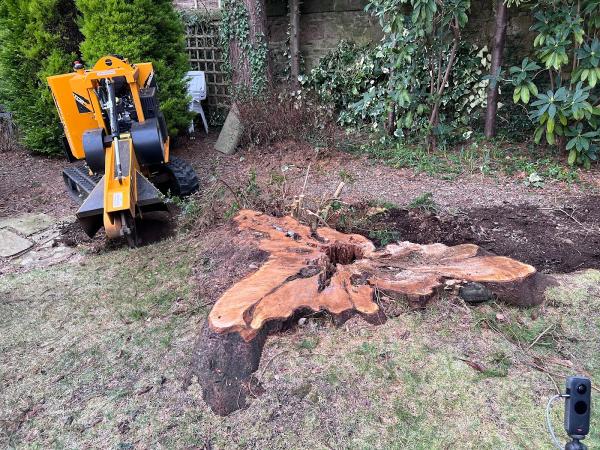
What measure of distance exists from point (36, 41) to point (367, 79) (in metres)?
4.37

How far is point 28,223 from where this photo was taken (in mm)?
4613

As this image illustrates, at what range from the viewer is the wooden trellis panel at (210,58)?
7.76 meters

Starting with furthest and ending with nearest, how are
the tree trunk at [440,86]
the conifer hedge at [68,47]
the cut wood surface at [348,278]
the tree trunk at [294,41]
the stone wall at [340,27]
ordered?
the tree trunk at [294,41] < the conifer hedge at [68,47] < the stone wall at [340,27] < the tree trunk at [440,86] < the cut wood surface at [348,278]

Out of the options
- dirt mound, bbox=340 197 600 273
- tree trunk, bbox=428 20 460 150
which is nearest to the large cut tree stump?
dirt mound, bbox=340 197 600 273

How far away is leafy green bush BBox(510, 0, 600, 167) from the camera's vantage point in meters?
4.53

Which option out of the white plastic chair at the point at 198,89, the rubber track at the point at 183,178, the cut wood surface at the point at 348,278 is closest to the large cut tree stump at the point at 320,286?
the cut wood surface at the point at 348,278

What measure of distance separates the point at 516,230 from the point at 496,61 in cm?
262

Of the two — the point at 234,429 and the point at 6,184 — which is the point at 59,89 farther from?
the point at 234,429

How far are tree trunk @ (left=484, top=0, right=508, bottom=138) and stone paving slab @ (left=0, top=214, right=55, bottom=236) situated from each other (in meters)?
4.85

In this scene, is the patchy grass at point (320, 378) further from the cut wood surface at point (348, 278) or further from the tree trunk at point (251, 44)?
the tree trunk at point (251, 44)

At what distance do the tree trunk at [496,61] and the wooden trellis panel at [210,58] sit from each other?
4.00m

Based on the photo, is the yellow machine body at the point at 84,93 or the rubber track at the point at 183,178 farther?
the rubber track at the point at 183,178

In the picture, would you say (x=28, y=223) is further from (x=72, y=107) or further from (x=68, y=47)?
(x=68, y=47)

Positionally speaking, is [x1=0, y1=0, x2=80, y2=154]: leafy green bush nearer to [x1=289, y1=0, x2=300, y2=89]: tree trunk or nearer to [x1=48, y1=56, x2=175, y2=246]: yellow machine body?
[x1=48, y1=56, x2=175, y2=246]: yellow machine body
